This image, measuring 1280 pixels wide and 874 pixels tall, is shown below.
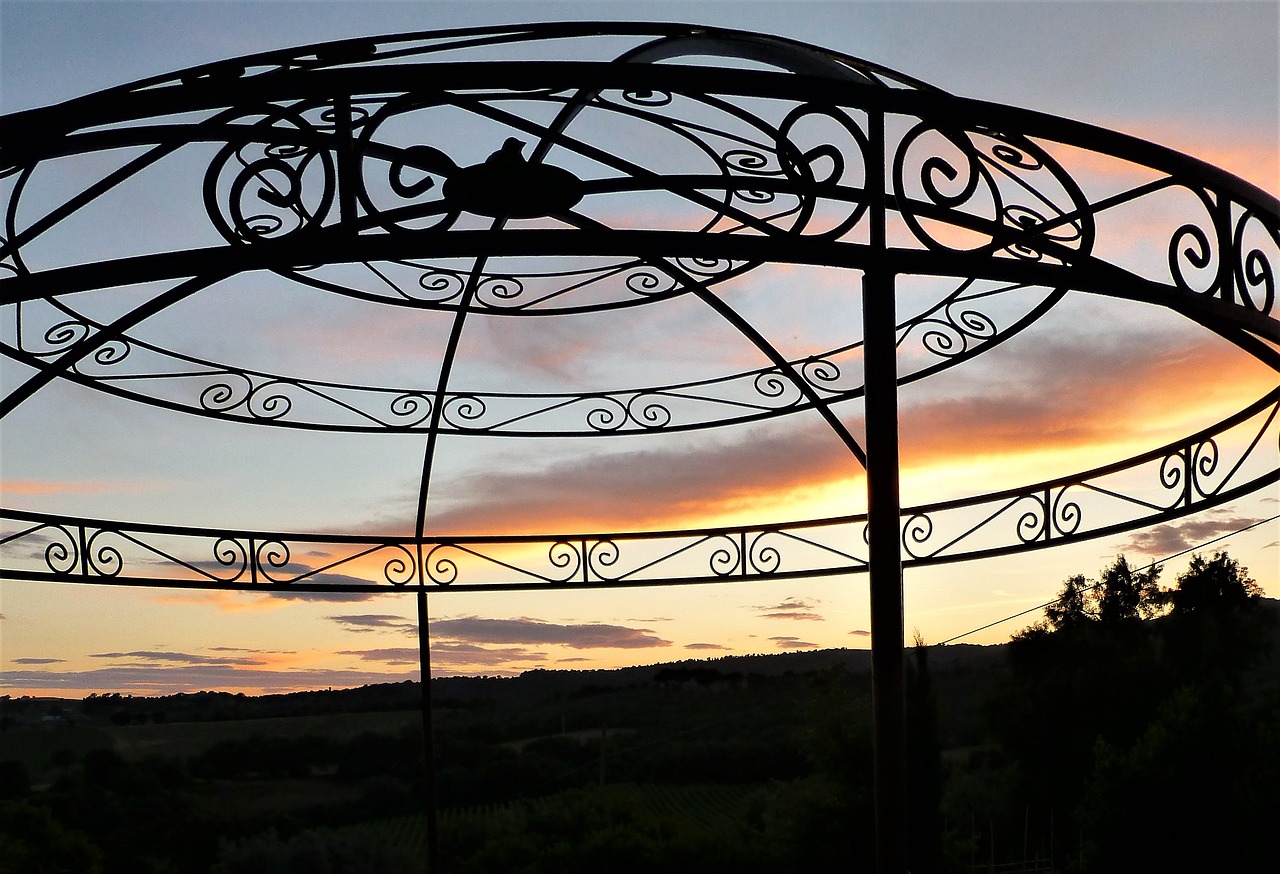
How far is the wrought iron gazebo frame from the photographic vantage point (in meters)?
4.66

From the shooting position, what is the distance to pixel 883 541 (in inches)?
187

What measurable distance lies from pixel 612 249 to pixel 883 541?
59.2 inches

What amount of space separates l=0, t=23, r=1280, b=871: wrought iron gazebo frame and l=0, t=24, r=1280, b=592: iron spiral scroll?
0.8 inches

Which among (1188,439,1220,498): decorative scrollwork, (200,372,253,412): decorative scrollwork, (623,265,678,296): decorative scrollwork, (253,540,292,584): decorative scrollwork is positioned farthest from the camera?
(253,540,292,584): decorative scrollwork

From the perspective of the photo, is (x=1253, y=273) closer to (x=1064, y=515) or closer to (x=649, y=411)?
(x=1064, y=515)

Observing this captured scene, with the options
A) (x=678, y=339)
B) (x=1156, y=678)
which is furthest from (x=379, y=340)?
(x=1156, y=678)

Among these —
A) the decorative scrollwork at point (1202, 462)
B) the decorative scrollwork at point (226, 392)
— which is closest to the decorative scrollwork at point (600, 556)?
the decorative scrollwork at point (226, 392)

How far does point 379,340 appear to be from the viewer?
1361 centimetres

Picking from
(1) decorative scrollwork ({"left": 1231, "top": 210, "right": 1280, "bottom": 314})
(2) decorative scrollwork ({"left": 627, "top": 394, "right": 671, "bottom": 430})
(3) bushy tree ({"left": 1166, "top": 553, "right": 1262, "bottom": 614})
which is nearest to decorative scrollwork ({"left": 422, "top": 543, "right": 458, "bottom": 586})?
(2) decorative scrollwork ({"left": 627, "top": 394, "right": 671, "bottom": 430})

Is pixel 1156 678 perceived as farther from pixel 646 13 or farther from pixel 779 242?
pixel 779 242

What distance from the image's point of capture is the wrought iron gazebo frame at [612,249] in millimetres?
4656

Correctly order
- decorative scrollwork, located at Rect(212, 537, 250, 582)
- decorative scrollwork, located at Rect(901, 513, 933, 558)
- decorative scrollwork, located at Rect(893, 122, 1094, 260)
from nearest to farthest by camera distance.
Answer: decorative scrollwork, located at Rect(893, 122, 1094, 260) < decorative scrollwork, located at Rect(901, 513, 933, 558) < decorative scrollwork, located at Rect(212, 537, 250, 582)

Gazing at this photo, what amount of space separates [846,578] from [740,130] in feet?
32.0

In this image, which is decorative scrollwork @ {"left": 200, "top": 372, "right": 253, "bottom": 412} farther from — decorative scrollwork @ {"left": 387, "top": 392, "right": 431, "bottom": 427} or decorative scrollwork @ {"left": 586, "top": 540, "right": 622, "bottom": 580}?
decorative scrollwork @ {"left": 586, "top": 540, "right": 622, "bottom": 580}
